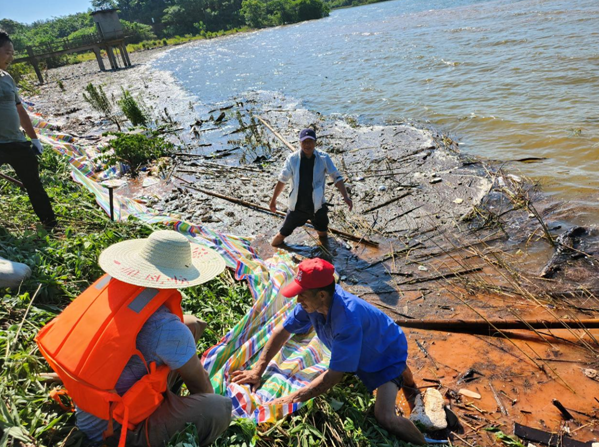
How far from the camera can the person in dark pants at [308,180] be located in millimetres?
5137

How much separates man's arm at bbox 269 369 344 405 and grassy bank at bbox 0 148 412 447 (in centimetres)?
13

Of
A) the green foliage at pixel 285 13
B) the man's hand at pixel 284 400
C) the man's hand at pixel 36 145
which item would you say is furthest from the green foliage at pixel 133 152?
the green foliage at pixel 285 13

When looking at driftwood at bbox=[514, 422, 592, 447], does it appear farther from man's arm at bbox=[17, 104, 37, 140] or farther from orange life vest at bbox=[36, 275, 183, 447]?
man's arm at bbox=[17, 104, 37, 140]

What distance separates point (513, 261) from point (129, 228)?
488cm

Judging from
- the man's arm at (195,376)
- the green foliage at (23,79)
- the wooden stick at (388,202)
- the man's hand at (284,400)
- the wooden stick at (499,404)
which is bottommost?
the wooden stick at (499,404)

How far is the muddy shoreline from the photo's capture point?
3.36 m

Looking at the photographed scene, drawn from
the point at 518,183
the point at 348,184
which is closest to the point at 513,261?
the point at 518,183

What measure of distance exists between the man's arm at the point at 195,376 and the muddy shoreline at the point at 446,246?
2.02 m

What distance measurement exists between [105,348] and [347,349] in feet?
4.80

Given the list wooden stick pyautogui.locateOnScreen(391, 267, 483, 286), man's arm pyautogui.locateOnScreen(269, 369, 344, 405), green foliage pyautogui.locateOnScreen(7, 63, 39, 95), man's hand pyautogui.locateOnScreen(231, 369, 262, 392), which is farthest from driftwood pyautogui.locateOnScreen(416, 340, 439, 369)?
green foliage pyautogui.locateOnScreen(7, 63, 39, 95)

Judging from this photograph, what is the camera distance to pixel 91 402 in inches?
80.2

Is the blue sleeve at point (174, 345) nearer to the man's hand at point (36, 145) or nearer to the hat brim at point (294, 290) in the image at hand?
the hat brim at point (294, 290)

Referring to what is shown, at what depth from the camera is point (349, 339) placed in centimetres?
260

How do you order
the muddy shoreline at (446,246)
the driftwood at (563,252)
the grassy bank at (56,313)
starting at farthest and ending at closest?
the driftwood at (563,252)
the muddy shoreline at (446,246)
the grassy bank at (56,313)
